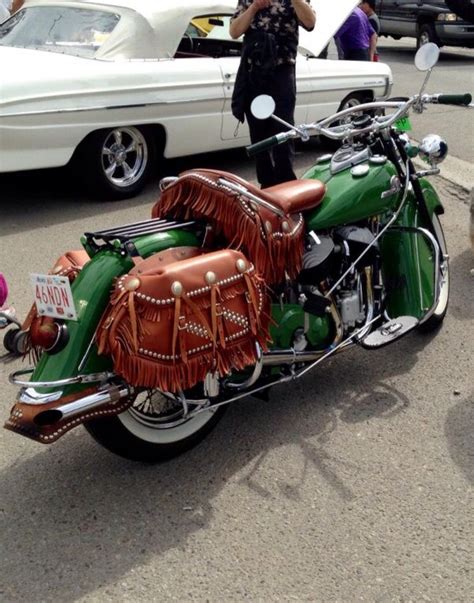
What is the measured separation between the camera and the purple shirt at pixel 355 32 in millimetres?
8445

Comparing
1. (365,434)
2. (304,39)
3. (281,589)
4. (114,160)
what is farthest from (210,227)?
(304,39)

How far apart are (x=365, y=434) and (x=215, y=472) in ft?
2.20

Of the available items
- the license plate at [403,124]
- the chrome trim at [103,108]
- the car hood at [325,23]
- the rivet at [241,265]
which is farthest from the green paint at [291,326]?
the car hood at [325,23]

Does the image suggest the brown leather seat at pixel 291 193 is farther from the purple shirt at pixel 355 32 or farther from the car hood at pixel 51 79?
the purple shirt at pixel 355 32

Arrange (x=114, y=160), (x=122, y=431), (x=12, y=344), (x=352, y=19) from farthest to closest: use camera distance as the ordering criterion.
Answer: (x=352, y=19)
(x=114, y=160)
(x=12, y=344)
(x=122, y=431)

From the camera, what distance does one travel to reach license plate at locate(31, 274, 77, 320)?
2.44 meters

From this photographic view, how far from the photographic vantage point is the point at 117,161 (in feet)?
19.7

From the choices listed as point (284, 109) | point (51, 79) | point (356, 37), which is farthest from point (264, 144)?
point (356, 37)

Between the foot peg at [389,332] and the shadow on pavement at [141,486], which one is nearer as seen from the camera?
the shadow on pavement at [141,486]

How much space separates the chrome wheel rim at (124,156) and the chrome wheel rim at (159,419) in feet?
11.0

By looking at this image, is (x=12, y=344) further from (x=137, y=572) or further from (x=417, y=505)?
(x=417, y=505)

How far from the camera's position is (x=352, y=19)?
27.7 ft

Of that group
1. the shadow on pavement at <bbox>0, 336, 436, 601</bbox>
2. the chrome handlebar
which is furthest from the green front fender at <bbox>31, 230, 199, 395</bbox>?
the chrome handlebar

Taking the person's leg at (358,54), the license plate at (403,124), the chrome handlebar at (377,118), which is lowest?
the person's leg at (358,54)
